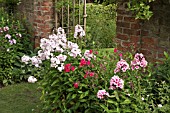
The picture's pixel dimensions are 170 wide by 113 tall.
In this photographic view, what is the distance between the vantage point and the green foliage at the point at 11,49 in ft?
20.7

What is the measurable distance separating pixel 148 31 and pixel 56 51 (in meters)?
1.16

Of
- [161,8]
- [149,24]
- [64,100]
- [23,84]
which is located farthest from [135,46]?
[23,84]

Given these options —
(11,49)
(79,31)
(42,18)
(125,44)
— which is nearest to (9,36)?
(11,49)

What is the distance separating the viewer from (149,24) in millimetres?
4078

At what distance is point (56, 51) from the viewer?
3836 millimetres

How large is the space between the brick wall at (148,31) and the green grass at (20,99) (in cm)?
166

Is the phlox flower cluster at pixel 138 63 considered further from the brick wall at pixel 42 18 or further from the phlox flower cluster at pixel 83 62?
the brick wall at pixel 42 18

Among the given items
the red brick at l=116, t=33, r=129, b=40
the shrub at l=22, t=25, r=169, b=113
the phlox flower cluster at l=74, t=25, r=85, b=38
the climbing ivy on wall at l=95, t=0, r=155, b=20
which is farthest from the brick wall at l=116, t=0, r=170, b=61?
the phlox flower cluster at l=74, t=25, r=85, b=38

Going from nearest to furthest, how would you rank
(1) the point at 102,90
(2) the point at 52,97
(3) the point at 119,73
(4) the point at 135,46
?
1. (1) the point at 102,90
2. (3) the point at 119,73
3. (2) the point at 52,97
4. (4) the point at 135,46

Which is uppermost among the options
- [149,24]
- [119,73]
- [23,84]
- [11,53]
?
[149,24]

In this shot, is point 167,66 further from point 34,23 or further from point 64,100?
point 34,23

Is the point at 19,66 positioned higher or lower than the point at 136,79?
lower

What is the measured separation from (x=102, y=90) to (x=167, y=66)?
89 centimetres

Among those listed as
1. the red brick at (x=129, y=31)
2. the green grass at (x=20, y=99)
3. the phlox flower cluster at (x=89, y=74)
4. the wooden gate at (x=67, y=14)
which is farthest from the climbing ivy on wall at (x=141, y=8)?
the wooden gate at (x=67, y=14)
